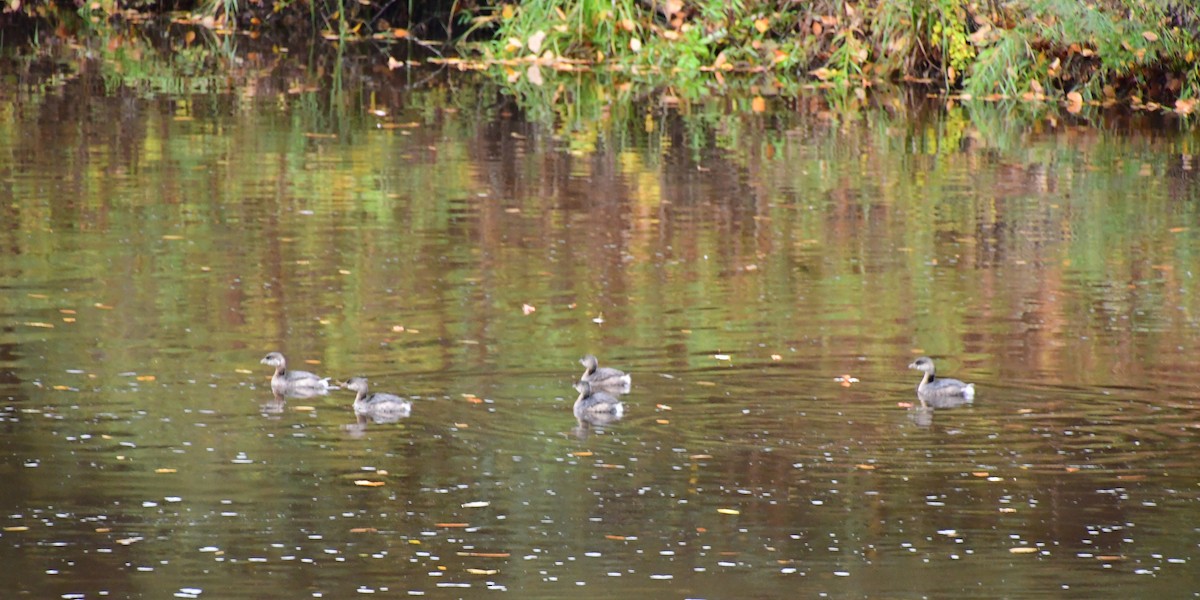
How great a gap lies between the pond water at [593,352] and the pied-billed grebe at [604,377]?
0.34 feet

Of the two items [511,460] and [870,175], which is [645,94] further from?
[511,460]

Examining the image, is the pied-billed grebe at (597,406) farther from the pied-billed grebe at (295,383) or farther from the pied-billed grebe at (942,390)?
the pied-billed grebe at (942,390)

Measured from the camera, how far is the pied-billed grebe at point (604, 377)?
11.7 meters

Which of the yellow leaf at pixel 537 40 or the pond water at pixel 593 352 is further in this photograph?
the yellow leaf at pixel 537 40

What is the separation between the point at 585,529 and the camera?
9430mm

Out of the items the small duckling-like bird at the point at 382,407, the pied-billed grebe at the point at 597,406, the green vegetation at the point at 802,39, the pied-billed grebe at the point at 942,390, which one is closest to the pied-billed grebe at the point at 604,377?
the pied-billed grebe at the point at 597,406

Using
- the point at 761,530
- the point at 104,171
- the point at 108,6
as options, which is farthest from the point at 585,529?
the point at 108,6

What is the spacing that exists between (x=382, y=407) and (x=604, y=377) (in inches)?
48.1

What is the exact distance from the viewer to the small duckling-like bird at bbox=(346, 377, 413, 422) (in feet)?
36.9

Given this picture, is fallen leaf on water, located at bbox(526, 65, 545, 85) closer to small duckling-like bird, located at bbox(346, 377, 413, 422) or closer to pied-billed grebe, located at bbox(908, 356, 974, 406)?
pied-billed grebe, located at bbox(908, 356, 974, 406)

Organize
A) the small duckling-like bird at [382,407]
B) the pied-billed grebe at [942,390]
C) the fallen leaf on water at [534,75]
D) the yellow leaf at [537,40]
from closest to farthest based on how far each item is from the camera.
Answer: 1. the small duckling-like bird at [382,407]
2. the pied-billed grebe at [942,390]
3. the fallen leaf on water at [534,75]
4. the yellow leaf at [537,40]

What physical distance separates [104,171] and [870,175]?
669 centimetres

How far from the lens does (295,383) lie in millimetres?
11781

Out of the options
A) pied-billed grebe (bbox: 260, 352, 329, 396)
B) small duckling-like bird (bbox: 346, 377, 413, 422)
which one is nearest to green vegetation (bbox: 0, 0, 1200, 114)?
pied-billed grebe (bbox: 260, 352, 329, 396)
